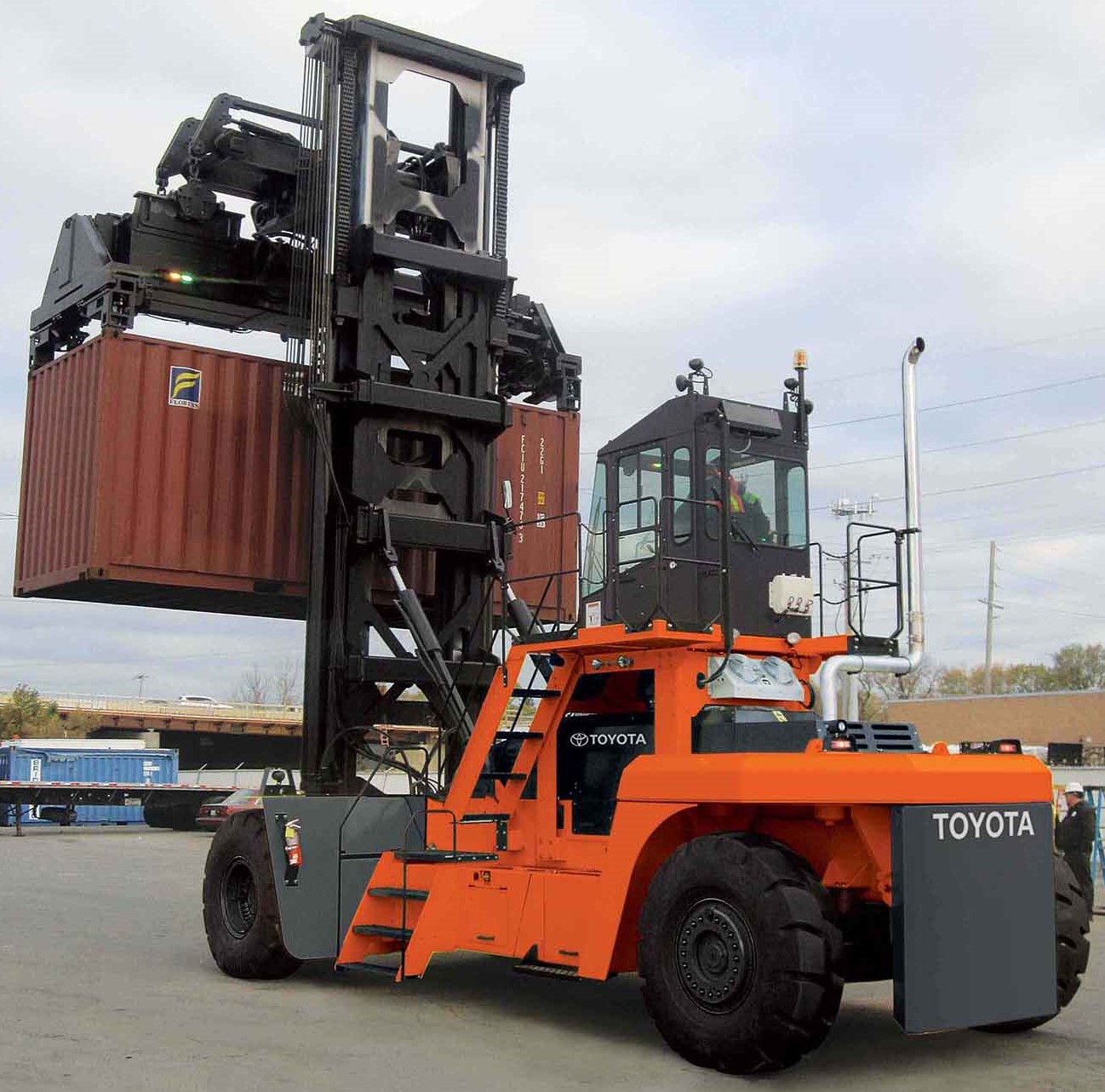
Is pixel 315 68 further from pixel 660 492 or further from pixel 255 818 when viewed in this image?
pixel 255 818

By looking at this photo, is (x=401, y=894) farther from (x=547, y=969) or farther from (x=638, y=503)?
(x=638, y=503)

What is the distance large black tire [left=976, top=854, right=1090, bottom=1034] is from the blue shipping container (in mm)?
29167

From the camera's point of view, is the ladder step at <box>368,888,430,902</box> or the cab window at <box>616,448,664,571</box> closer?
the cab window at <box>616,448,664,571</box>

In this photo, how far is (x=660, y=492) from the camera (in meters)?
9.10

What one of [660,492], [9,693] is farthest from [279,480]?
[9,693]

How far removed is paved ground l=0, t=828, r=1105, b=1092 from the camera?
23.7 ft

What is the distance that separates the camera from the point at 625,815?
8.25m

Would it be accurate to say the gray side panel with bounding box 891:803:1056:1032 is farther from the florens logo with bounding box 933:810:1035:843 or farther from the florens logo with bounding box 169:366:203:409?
the florens logo with bounding box 169:366:203:409

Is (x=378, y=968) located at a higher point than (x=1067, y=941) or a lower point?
lower

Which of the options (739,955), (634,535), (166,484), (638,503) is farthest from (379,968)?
(166,484)

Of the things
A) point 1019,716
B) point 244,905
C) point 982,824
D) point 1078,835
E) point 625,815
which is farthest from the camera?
point 1019,716

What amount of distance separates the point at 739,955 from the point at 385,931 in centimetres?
323

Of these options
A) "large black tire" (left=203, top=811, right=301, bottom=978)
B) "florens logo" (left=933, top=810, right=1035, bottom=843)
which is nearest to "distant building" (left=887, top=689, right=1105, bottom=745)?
"large black tire" (left=203, top=811, right=301, bottom=978)

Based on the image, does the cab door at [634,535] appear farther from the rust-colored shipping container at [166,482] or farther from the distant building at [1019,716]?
the distant building at [1019,716]
